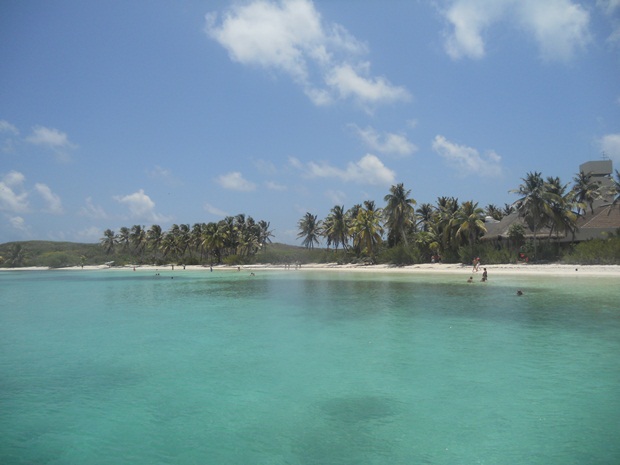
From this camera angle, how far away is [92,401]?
8.06 m

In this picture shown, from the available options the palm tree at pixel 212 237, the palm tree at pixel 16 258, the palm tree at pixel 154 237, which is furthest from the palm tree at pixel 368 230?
the palm tree at pixel 16 258

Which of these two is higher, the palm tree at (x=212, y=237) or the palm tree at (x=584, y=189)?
the palm tree at (x=584, y=189)

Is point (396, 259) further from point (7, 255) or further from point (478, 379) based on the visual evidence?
point (7, 255)

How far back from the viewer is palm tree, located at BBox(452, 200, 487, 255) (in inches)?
1754

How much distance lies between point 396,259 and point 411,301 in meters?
33.6

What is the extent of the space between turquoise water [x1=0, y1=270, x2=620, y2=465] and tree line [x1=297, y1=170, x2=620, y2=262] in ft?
88.6

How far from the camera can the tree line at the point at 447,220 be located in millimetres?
40594

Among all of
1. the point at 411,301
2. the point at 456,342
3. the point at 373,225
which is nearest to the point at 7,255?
the point at 373,225

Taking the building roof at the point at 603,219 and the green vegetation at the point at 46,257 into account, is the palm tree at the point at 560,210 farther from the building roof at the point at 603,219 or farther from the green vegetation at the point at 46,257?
the green vegetation at the point at 46,257

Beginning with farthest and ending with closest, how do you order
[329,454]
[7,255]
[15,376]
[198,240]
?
[7,255] < [198,240] < [15,376] < [329,454]

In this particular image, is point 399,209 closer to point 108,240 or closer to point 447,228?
point 447,228

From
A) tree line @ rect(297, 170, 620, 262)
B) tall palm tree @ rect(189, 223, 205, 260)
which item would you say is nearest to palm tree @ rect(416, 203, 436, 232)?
tree line @ rect(297, 170, 620, 262)

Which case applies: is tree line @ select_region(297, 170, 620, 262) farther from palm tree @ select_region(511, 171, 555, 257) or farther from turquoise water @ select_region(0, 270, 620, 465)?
turquoise water @ select_region(0, 270, 620, 465)

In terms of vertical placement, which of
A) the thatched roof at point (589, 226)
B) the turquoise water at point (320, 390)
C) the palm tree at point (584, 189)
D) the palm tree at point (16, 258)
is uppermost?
the palm tree at point (584, 189)
